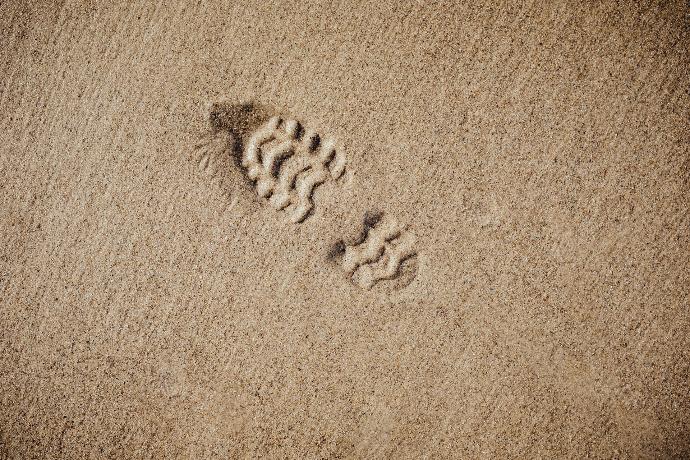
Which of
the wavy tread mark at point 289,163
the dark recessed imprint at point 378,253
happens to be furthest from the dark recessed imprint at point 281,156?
the dark recessed imprint at point 378,253

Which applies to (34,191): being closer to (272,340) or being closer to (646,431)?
(272,340)

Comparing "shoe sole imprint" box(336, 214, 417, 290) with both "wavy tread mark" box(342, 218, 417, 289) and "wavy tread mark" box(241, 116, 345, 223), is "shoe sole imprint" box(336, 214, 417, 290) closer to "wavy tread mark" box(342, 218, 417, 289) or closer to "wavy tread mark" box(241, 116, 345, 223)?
"wavy tread mark" box(342, 218, 417, 289)

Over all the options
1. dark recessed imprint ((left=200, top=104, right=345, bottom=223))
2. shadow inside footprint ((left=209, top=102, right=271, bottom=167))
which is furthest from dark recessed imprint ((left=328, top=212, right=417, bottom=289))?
shadow inside footprint ((left=209, top=102, right=271, bottom=167))

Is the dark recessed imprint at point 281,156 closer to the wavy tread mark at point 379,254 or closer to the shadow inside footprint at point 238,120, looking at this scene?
the shadow inside footprint at point 238,120

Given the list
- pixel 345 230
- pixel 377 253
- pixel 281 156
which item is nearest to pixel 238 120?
pixel 281 156

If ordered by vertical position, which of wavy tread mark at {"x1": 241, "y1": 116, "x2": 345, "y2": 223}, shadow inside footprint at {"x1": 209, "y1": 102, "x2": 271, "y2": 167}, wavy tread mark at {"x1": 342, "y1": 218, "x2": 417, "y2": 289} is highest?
shadow inside footprint at {"x1": 209, "y1": 102, "x2": 271, "y2": 167}

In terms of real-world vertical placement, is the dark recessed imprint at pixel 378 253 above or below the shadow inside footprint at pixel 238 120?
below

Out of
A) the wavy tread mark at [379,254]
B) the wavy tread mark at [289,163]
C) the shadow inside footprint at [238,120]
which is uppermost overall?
the shadow inside footprint at [238,120]

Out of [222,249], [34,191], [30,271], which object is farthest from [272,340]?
[34,191]

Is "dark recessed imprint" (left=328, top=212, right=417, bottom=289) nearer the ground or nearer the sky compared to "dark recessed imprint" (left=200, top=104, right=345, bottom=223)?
nearer the ground
